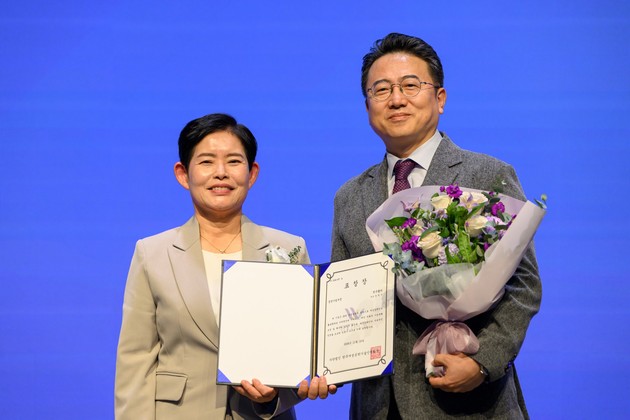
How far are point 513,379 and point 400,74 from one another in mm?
901

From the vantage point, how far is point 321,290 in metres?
1.97

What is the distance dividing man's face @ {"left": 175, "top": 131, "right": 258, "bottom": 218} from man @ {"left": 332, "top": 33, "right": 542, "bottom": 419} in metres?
0.32

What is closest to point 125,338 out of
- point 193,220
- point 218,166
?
point 193,220

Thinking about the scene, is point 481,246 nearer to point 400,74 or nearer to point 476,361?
point 476,361

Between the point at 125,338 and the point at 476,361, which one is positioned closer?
the point at 476,361

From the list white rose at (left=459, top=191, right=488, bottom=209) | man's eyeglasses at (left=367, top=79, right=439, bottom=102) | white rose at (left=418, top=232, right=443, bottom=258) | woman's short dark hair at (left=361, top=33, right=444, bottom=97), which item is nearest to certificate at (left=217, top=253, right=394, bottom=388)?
white rose at (left=418, top=232, right=443, bottom=258)

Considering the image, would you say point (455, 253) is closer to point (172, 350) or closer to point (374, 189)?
point (374, 189)

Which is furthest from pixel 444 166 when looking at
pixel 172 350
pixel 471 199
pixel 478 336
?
pixel 172 350

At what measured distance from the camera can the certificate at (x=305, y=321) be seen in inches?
74.5

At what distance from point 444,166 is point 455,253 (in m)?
0.41

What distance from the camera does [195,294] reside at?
2131 mm

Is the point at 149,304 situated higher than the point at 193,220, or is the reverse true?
the point at 193,220

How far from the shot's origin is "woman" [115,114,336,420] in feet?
6.88

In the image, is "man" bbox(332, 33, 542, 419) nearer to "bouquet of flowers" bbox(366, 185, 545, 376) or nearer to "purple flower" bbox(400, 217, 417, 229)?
"bouquet of flowers" bbox(366, 185, 545, 376)
